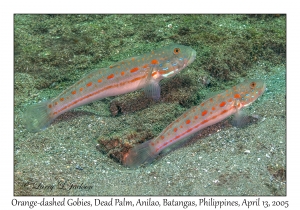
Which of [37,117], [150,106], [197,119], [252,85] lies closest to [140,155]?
[197,119]

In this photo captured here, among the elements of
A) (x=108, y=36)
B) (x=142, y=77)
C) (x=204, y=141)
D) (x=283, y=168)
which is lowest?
(x=283, y=168)

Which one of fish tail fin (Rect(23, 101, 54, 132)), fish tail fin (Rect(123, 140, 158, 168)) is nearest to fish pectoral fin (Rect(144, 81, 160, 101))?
fish tail fin (Rect(123, 140, 158, 168))

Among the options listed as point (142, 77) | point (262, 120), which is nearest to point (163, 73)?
point (142, 77)

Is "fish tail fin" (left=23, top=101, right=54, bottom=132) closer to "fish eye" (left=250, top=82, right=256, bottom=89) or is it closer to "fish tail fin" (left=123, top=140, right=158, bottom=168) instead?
"fish tail fin" (left=123, top=140, right=158, bottom=168)

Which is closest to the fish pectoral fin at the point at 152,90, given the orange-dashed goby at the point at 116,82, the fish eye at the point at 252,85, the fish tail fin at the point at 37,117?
the orange-dashed goby at the point at 116,82

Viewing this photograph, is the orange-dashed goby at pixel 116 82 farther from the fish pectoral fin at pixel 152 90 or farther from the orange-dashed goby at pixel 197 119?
the orange-dashed goby at pixel 197 119

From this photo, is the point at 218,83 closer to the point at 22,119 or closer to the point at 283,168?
the point at 283,168
